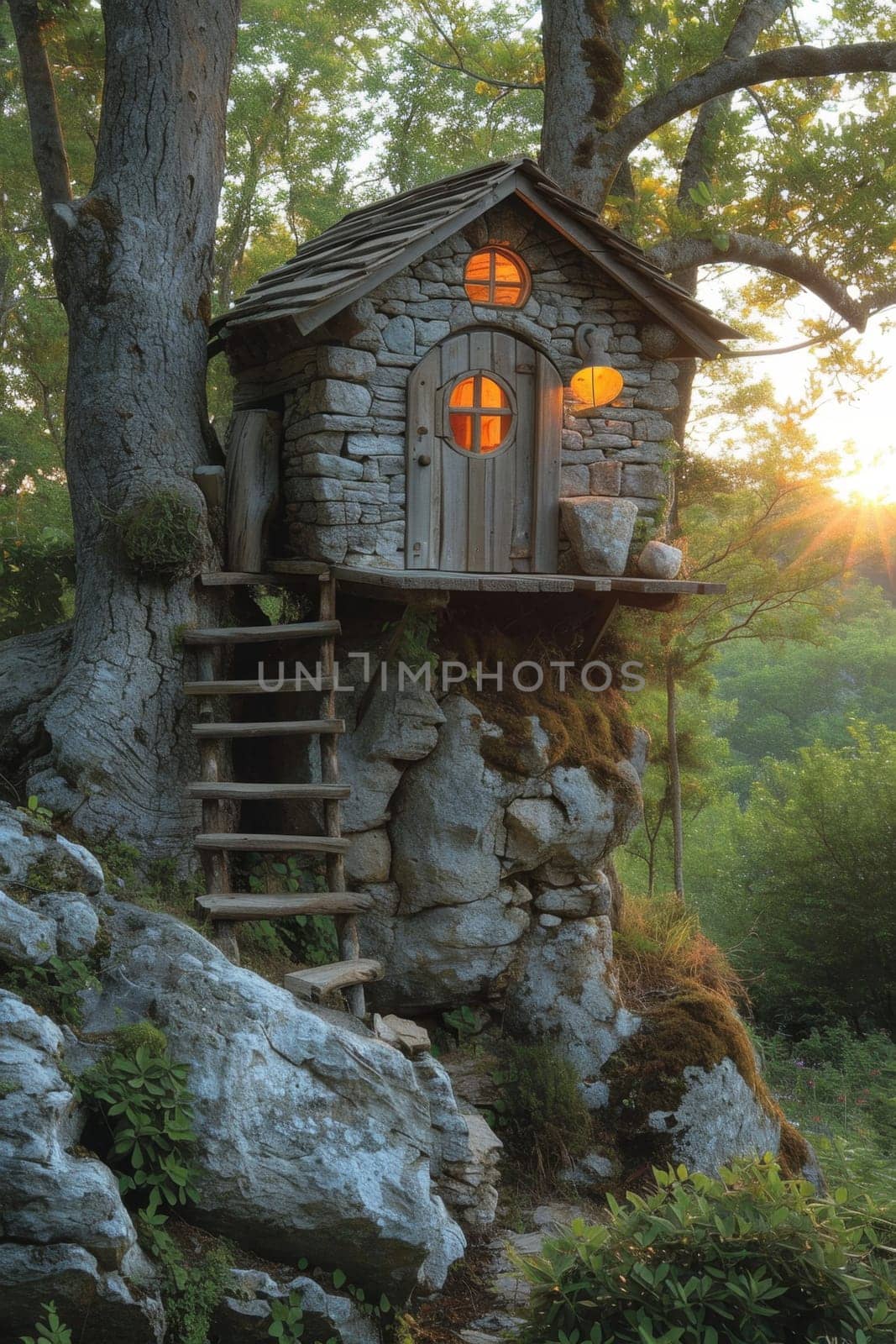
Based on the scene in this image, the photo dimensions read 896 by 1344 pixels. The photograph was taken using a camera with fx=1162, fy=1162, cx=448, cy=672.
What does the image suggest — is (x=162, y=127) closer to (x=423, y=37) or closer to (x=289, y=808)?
(x=289, y=808)

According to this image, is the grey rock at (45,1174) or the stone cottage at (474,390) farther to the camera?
the stone cottage at (474,390)

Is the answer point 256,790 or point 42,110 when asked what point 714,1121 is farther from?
point 42,110

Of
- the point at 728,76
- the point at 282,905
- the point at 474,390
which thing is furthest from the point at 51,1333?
the point at 728,76

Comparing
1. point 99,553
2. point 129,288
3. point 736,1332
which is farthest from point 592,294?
point 736,1332

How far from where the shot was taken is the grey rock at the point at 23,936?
17.5 ft

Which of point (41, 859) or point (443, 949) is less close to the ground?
point (41, 859)

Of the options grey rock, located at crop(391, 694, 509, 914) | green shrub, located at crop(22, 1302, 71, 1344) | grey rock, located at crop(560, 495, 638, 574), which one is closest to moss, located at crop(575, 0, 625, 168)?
grey rock, located at crop(560, 495, 638, 574)

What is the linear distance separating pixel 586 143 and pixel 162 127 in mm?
Result: 4407

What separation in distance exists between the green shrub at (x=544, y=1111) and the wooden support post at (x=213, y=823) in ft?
7.97

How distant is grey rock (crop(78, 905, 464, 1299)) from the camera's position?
5398 mm

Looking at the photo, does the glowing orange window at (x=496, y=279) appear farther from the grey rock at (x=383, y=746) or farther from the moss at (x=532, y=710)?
the grey rock at (x=383, y=746)

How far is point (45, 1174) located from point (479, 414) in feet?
18.7

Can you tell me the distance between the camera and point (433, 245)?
7.88 meters

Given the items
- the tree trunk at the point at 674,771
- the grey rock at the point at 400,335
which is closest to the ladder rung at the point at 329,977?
the grey rock at the point at 400,335
